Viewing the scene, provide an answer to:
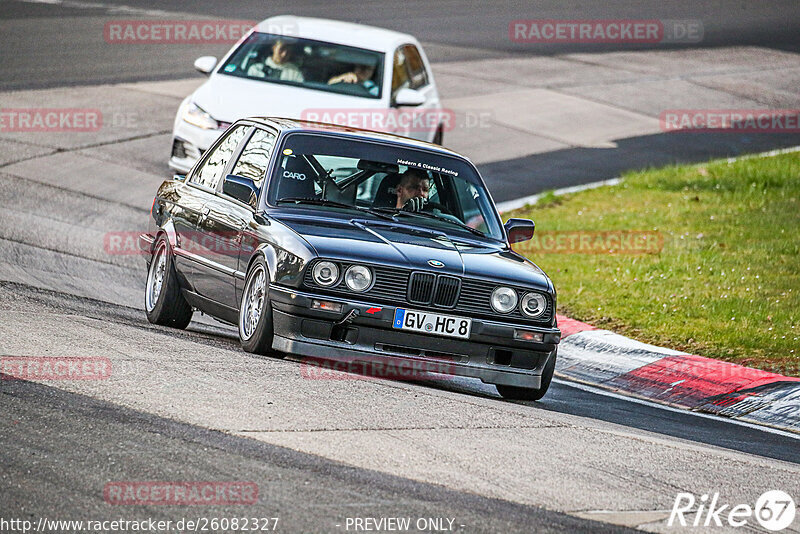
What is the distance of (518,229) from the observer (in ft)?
30.9

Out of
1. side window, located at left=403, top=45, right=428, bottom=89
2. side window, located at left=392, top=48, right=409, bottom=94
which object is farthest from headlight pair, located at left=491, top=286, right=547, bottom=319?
side window, located at left=403, top=45, right=428, bottom=89

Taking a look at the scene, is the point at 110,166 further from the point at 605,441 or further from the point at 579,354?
the point at 605,441

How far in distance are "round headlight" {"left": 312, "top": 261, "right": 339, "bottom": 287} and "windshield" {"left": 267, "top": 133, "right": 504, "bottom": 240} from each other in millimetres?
991

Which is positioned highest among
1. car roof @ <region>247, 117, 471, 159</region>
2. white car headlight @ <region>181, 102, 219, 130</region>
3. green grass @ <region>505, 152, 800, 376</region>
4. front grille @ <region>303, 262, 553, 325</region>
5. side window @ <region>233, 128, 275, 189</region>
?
car roof @ <region>247, 117, 471, 159</region>

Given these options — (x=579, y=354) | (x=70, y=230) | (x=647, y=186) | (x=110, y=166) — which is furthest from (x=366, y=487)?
(x=647, y=186)

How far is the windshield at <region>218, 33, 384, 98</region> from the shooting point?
1471 cm

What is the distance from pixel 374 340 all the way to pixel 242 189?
1.67 m

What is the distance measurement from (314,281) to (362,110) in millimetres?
6998

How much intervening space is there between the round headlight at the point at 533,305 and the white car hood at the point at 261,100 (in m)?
6.26

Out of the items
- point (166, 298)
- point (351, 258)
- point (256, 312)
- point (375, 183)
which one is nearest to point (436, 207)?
point (375, 183)

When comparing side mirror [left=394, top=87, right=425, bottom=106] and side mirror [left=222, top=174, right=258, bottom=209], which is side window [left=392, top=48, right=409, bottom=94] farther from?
side mirror [left=222, top=174, right=258, bottom=209]

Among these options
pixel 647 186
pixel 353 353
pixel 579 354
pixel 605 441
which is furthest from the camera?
pixel 647 186

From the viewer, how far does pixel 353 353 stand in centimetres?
777

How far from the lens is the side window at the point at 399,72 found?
15125mm
